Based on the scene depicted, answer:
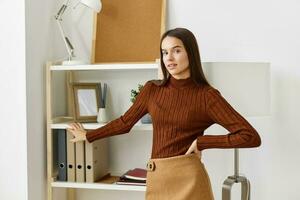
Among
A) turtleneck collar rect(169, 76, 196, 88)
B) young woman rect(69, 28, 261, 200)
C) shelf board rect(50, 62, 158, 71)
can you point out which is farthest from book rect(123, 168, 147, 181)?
turtleneck collar rect(169, 76, 196, 88)

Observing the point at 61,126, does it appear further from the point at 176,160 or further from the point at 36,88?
the point at 176,160

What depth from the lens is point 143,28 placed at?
2.44 meters

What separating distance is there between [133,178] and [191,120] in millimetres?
674

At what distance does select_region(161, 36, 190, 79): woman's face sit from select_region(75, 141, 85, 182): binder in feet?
2.52

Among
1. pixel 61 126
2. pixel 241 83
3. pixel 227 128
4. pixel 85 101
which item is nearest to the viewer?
pixel 227 128

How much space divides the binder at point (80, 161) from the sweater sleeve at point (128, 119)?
227 mm

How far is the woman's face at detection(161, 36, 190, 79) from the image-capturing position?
179 cm

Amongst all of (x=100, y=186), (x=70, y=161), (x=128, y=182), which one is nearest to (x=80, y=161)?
(x=70, y=161)

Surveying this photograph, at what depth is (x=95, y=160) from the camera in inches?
92.4

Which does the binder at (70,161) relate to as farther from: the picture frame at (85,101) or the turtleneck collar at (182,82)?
the turtleneck collar at (182,82)
